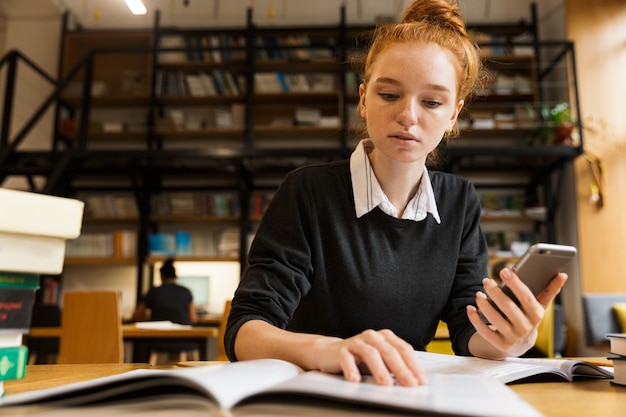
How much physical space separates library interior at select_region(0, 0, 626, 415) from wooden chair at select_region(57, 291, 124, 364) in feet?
5.59

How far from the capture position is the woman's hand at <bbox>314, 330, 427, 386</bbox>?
570 millimetres

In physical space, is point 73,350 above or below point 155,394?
below

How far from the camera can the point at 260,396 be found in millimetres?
479

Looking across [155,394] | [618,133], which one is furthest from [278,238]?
[618,133]

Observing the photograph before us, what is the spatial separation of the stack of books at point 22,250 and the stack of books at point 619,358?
0.73m

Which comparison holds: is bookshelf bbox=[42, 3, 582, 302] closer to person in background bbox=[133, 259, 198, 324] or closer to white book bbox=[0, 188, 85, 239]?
person in background bbox=[133, 259, 198, 324]

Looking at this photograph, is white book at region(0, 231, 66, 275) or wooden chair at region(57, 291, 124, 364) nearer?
white book at region(0, 231, 66, 275)

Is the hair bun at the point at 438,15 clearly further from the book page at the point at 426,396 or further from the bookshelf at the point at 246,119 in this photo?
the bookshelf at the point at 246,119

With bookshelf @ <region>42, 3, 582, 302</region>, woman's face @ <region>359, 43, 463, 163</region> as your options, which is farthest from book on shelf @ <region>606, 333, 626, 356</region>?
bookshelf @ <region>42, 3, 582, 302</region>

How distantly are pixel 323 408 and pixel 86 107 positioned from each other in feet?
16.9

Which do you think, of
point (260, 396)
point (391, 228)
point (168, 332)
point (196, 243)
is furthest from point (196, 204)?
point (260, 396)

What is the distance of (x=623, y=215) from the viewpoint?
518cm

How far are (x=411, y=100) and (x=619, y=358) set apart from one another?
1.73 feet

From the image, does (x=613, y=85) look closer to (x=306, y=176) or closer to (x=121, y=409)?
(x=306, y=176)
